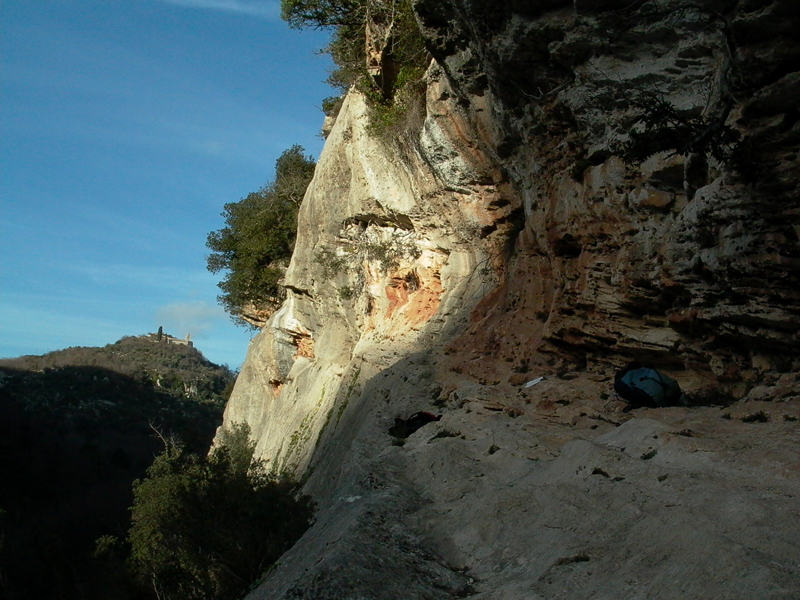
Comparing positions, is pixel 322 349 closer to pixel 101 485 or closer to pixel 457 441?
pixel 457 441

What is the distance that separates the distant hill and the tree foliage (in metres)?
1.68

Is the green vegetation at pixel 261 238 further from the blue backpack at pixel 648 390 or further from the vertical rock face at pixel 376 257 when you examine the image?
the blue backpack at pixel 648 390

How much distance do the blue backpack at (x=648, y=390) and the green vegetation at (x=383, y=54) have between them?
9.16 metres

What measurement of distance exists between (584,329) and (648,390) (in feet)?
6.83

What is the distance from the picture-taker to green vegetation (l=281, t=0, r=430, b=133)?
15227mm

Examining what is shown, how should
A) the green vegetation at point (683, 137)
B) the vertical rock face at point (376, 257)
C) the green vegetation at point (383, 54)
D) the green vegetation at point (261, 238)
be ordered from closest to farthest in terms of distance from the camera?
the green vegetation at point (683, 137) < the vertical rock face at point (376, 257) < the green vegetation at point (383, 54) < the green vegetation at point (261, 238)

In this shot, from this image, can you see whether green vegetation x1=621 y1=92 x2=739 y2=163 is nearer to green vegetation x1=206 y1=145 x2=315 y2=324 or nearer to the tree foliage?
the tree foliage

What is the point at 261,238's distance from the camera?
2622 cm

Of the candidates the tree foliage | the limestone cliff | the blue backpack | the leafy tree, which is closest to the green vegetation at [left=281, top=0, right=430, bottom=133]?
the leafy tree

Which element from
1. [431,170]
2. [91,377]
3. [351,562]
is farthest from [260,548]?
[91,377]

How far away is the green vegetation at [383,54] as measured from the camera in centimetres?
1523

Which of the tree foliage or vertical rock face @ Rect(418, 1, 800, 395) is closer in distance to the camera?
vertical rock face @ Rect(418, 1, 800, 395)

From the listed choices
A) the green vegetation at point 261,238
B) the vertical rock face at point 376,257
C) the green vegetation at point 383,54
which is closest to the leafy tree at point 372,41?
the green vegetation at point 383,54

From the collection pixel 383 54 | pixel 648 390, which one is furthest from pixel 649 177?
pixel 383 54
